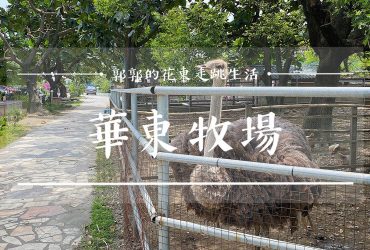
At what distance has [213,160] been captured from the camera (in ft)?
5.87

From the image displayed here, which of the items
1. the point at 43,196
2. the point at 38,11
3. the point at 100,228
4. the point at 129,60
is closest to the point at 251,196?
the point at 100,228

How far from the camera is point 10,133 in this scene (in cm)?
1112

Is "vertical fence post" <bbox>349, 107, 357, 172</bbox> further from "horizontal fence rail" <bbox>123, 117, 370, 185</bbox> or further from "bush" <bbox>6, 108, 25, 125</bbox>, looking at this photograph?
"bush" <bbox>6, 108, 25, 125</bbox>

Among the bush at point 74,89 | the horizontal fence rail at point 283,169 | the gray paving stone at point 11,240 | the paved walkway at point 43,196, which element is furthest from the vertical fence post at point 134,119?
the bush at point 74,89

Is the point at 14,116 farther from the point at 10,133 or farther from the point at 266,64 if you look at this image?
the point at 266,64

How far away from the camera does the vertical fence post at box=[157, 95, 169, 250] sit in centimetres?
198

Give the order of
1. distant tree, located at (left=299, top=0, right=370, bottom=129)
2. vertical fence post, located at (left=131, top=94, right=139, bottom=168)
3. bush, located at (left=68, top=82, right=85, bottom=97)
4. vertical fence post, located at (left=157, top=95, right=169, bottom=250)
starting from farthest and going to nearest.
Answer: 1. bush, located at (left=68, top=82, right=85, bottom=97)
2. distant tree, located at (left=299, top=0, right=370, bottom=129)
3. vertical fence post, located at (left=131, top=94, right=139, bottom=168)
4. vertical fence post, located at (left=157, top=95, right=169, bottom=250)

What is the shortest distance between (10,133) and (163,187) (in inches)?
393

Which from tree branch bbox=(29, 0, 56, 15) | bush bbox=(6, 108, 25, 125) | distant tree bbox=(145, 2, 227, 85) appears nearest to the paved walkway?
distant tree bbox=(145, 2, 227, 85)

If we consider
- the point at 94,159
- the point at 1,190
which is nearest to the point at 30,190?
the point at 1,190

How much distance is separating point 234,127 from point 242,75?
38.9 ft

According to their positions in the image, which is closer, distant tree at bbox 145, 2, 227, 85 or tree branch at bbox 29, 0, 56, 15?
distant tree at bbox 145, 2, 227, 85

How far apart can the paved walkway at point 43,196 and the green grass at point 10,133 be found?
0.35 m

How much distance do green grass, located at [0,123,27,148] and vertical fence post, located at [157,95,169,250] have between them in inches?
315
